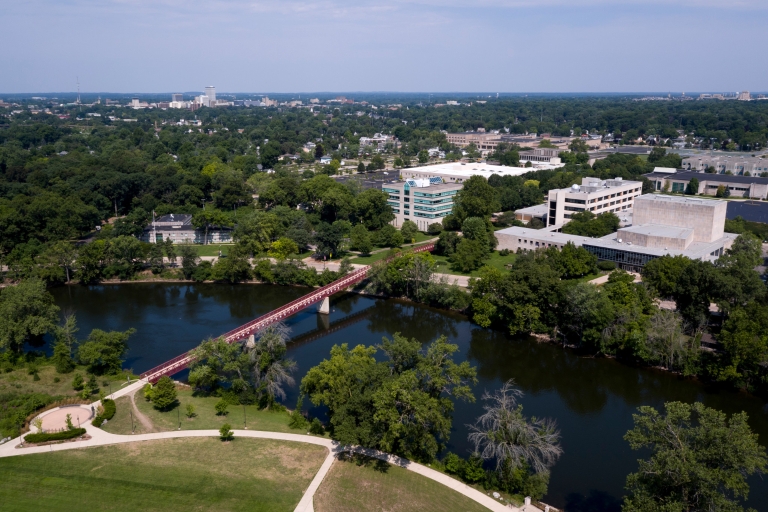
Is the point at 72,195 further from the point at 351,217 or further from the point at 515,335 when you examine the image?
the point at 515,335

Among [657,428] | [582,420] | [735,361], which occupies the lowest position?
[582,420]

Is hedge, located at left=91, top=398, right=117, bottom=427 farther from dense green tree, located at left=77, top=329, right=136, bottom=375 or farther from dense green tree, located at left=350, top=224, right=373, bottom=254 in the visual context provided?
dense green tree, located at left=350, top=224, right=373, bottom=254

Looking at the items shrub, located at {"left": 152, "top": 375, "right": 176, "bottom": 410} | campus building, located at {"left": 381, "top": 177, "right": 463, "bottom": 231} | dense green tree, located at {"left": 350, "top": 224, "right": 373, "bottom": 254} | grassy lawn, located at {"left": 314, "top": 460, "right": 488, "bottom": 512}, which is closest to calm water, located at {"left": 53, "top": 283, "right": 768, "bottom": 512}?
grassy lawn, located at {"left": 314, "top": 460, "right": 488, "bottom": 512}

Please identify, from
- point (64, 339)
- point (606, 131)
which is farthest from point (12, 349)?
point (606, 131)

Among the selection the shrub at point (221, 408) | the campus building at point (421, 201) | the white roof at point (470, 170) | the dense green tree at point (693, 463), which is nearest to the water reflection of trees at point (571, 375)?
the dense green tree at point (693, 463)

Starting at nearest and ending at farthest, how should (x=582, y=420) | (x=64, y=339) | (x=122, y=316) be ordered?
1. (x=582, y=420)
2. (x=64, y=339)
3. (x=122, y=316)

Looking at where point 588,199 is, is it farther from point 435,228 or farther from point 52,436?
point 52,436

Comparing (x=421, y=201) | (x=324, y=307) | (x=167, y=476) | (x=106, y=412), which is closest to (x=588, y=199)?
(x=421, y=201)
